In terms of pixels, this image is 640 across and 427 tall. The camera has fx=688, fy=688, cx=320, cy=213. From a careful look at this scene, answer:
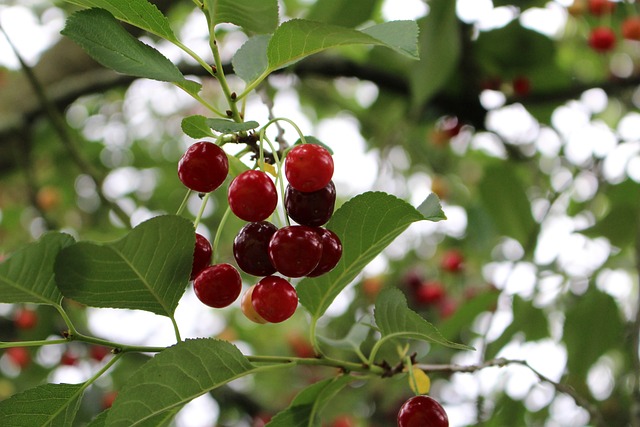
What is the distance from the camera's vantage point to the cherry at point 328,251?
35.4 inches

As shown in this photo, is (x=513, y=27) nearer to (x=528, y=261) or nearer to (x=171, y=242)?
(x=528, y=261)

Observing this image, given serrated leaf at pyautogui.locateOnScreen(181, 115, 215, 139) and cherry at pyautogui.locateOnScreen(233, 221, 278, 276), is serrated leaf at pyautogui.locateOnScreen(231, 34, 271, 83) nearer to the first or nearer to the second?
serrated leaf at pyautogui.locateOnScreen(181, 115, 215, 139)

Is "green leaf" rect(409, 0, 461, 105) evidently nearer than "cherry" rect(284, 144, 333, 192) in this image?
No

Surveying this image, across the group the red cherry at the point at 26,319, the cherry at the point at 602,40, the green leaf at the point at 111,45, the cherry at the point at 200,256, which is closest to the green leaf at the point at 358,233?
the cherry at the point at 200,256

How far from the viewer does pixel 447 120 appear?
96.3 inches

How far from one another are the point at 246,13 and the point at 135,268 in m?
0.38

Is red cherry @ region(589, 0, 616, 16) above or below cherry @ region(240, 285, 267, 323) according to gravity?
below

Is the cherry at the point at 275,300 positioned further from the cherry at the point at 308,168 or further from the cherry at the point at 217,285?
the cherry at the point at 308,168

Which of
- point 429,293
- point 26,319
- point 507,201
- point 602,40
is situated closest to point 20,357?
point 26,319

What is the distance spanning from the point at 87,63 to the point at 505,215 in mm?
1545

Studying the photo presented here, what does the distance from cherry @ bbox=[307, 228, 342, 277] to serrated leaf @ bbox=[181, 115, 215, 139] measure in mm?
199

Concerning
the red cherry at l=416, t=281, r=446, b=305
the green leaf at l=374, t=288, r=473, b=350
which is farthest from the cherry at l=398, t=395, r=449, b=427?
the red cherry at l=416, t=281, r=446, b=305

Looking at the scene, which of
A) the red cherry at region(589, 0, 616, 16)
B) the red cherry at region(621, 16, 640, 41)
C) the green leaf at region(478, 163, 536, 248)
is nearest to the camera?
the green leaf at region(478, 163, 536, 248)

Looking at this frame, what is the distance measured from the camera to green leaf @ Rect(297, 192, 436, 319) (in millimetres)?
884
